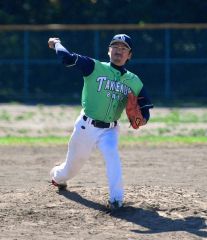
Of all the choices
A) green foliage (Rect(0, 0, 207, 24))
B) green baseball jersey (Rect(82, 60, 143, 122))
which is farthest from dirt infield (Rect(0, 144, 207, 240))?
green foliage (Rect(0, 0, 207, 24))

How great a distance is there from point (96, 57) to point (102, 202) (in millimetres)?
17019

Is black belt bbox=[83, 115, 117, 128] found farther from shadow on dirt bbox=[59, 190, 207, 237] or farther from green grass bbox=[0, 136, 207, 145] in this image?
green grass bbox=[0, 136, 207, 145]

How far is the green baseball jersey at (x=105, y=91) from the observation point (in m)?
9.27

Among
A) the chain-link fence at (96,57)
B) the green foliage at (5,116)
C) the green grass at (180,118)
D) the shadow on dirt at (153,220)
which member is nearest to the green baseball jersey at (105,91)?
the shadow on dirt at (153,220)

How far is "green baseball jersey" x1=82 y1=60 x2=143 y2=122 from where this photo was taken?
365 inches

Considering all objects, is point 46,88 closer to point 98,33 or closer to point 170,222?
point 98,33

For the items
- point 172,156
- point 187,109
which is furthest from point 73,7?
point 172,156

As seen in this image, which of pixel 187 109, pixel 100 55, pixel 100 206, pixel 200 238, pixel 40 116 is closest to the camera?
pixel 200 238

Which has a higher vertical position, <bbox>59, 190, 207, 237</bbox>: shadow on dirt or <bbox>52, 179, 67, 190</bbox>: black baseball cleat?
<bbox>52, 179, 67, 190</bbox>: black baseball cleat

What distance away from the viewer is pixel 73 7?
100ft

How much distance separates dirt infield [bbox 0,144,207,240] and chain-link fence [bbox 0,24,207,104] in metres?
12.7

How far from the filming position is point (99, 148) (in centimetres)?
928

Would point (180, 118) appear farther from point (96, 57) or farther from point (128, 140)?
point (96, 57)

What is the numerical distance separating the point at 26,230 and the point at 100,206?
4.39 feet
